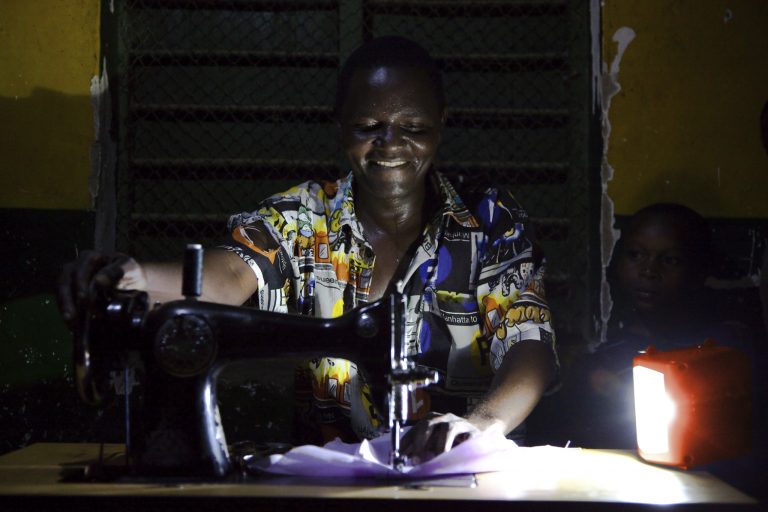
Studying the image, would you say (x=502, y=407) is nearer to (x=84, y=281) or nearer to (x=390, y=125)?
(x=390, y=125)

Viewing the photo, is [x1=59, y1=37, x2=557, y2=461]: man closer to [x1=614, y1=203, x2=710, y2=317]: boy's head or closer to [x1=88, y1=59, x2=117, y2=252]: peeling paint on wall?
[x1=614, y1=203, x2=710, y2=317]: boy's head

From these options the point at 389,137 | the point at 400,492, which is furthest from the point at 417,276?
the point at 400,492

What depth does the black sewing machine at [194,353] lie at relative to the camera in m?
1.58

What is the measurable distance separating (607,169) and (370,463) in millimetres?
2449

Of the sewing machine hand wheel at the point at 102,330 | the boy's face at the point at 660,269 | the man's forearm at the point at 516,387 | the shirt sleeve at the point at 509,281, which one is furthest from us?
the boy's face at the point at 660,269

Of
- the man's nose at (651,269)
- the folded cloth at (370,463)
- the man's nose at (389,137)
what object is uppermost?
the man's nose at (389,137)

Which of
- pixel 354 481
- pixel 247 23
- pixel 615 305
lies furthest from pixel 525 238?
pixel 247 23

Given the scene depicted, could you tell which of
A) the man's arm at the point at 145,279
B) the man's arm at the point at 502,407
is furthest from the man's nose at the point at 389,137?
the man's arm at the point at 502,407

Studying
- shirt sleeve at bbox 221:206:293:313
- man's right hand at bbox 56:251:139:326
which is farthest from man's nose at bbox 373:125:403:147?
man's right hand at bbox 56:251:139:326

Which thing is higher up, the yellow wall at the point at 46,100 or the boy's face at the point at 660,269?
the yellow wall at the point at 46,100

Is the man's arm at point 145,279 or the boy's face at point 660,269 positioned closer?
the man's arm at point 145,279

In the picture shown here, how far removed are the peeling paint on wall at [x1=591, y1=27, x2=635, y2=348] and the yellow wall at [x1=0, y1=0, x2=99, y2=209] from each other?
2.35 m

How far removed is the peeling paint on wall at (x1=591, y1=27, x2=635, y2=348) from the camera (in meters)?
3.59

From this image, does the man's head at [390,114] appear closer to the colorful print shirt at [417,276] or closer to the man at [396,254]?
the man at [396,254]
